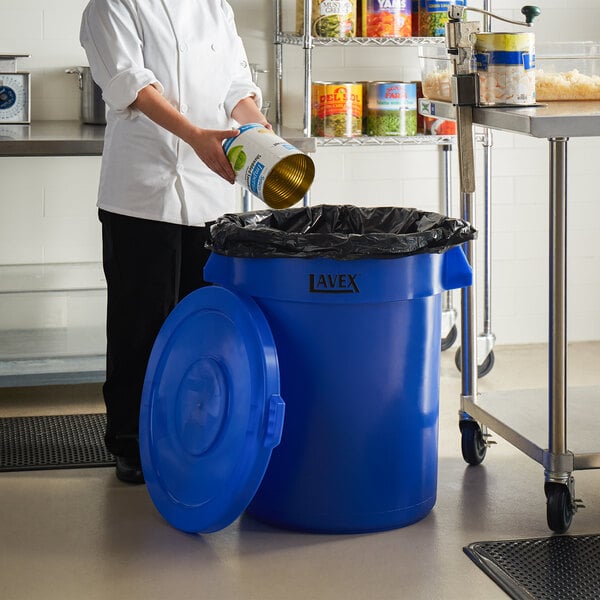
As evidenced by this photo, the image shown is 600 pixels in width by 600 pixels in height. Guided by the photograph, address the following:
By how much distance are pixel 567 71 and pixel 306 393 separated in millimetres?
1098

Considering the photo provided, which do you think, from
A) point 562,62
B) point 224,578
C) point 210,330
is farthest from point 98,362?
point 562,62

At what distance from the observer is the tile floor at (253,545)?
2.29m

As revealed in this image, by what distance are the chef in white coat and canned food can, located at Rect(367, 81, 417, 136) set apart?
3.47ft

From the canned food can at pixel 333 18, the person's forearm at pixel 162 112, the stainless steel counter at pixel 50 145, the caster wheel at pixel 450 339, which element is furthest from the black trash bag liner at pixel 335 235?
the caster wheel at pixel 450 339

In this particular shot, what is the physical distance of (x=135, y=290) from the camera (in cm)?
283

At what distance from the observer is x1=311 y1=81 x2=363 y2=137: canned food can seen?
387cm

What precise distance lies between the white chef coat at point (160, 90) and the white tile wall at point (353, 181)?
1325 millimetres

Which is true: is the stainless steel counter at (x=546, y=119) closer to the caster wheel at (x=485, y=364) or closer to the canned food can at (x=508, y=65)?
the canned food can at (x=508, y=65)

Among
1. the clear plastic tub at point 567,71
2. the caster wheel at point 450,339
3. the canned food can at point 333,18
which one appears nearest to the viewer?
the clear plastic tub at point 567,71

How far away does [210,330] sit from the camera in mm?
2520

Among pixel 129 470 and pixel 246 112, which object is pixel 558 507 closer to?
pixel 129 470

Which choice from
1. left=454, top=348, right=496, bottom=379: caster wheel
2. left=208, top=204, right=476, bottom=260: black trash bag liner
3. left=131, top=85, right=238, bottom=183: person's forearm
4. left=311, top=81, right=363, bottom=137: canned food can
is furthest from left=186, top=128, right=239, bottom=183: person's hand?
left=454, top=348, right=496, bottom=379: caster wheel

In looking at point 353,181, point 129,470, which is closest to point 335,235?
point 129,470

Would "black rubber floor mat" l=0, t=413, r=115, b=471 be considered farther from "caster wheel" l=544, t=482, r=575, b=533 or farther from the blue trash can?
"caster wheel" l=544, t=482, r=575, b=533
